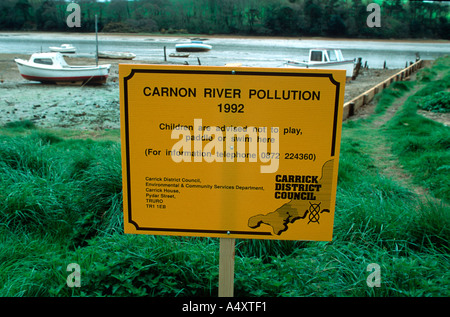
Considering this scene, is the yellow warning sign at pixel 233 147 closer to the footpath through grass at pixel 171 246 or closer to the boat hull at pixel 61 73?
the footpath through grass at pixel 171 246

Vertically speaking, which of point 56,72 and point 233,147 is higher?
point 233,147

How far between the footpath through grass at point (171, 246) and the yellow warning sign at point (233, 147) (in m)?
0.59

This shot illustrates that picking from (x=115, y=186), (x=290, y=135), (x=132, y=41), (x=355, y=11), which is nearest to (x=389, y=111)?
(x=355, y=11)

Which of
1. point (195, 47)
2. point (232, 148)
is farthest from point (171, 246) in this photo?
point (195, 47)

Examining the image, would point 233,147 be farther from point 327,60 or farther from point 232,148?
point 327,60

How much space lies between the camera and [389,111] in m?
11.6

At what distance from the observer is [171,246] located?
9.45 feet

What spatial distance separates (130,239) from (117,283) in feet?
1.44

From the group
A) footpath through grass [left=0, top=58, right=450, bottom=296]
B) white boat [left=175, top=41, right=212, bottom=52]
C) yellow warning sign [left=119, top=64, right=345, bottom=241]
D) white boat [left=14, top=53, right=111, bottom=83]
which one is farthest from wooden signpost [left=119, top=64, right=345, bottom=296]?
white boat [left=175, top=41, right=212, bottom=52]

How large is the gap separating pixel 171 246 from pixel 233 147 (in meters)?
1.12

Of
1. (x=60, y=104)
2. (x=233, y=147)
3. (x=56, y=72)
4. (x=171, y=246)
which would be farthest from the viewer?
(x=56, y=72)

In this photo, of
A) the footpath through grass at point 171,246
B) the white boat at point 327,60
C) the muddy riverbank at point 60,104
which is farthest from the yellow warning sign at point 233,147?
the white boat at point 327,60

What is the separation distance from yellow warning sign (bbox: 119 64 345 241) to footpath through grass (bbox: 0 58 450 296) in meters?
0.59

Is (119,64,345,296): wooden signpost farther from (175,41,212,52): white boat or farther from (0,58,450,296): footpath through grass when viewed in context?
(175,41,212,52): white boat
